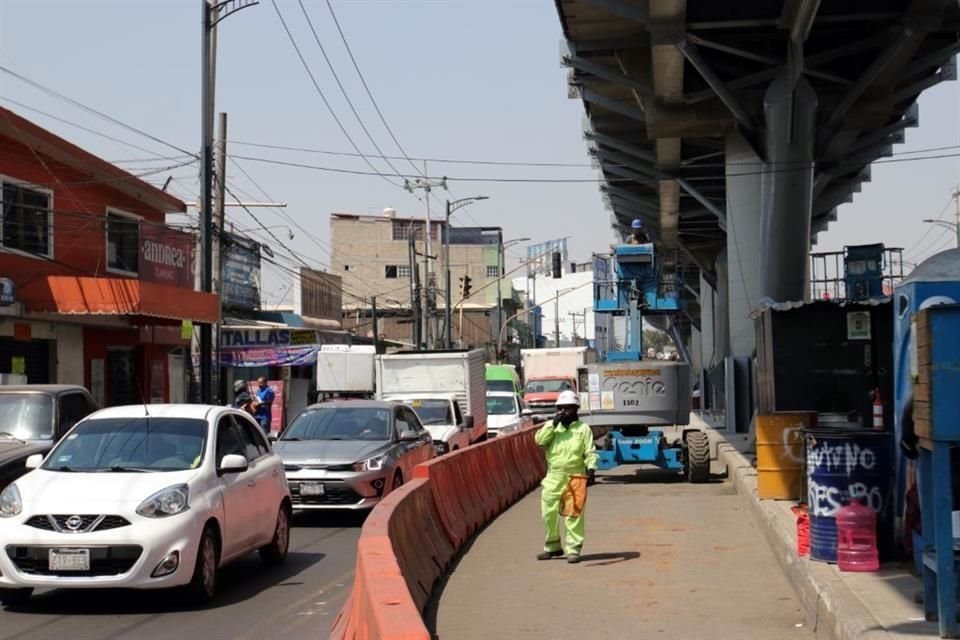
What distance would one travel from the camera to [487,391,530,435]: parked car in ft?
113

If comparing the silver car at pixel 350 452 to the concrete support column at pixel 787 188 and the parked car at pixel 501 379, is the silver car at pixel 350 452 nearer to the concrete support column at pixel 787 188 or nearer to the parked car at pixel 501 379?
the concrete support column at pixel 787 188

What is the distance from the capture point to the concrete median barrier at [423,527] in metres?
5.82

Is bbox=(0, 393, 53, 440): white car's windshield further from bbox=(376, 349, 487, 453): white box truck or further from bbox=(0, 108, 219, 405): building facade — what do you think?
bbox=(376, 349, 487, 453): white box truck

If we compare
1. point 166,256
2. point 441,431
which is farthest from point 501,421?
point 441,431

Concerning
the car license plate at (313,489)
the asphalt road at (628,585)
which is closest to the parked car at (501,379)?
the asphalt road at (628,585)

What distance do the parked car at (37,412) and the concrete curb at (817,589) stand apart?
26.4ft

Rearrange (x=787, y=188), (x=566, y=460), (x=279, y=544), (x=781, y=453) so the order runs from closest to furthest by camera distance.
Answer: (x=566, y=460) → (x=279, y=544) → (x=781, y=453) → (x=787, y=188)

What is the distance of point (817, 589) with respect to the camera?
342 inches

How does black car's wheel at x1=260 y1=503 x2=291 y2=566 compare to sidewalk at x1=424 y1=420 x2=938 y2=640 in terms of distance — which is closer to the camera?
sidewalk at x1=424 y1=420 x2=938 y2=640

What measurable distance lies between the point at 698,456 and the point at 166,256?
1756 cm

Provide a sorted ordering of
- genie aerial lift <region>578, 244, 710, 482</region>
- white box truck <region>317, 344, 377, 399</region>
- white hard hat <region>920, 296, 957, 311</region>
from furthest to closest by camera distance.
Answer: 1. white box truck <region>317, 344, 377, 399</region>
2. genie aerial lift <region>578, 244, 710, 482</region>
3. white hard hat <region>920, 296, 957, 311</region>

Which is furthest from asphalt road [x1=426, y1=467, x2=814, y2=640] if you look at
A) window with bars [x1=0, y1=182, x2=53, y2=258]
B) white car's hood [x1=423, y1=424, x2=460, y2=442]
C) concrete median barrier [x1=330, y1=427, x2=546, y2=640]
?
window with bars [x1=0, y1=182, x2=53, y2=258]

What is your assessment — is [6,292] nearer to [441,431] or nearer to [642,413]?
[441,431]

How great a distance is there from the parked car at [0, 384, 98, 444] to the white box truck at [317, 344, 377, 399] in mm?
25610
